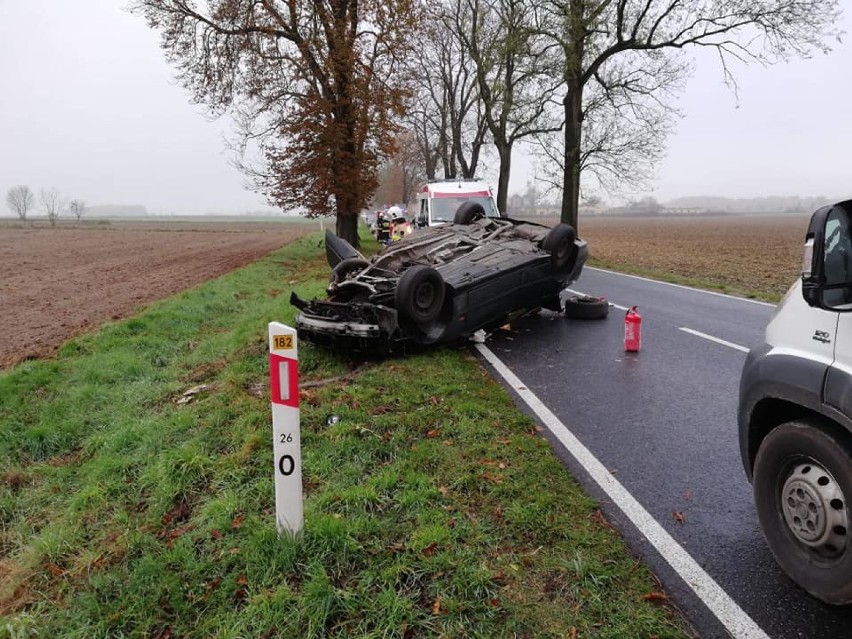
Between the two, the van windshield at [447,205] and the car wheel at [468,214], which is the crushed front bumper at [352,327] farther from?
the van windshield at [447,205]

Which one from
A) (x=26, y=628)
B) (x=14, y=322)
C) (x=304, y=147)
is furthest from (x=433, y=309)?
(x=304, y=147)

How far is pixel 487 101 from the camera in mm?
25297

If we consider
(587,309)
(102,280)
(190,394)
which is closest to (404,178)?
(102,280)

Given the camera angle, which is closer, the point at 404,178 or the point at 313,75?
the point at 313,75

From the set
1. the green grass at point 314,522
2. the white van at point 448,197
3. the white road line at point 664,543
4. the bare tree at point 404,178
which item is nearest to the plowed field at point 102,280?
the green grass at point 314,522

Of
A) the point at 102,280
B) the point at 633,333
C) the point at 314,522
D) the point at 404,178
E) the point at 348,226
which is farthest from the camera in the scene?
the point at 404,178

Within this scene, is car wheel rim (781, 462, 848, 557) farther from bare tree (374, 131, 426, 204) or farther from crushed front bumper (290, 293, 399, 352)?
bare tree (374, 131, 426, 204)

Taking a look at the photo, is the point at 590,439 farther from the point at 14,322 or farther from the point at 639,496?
the point at 14,322

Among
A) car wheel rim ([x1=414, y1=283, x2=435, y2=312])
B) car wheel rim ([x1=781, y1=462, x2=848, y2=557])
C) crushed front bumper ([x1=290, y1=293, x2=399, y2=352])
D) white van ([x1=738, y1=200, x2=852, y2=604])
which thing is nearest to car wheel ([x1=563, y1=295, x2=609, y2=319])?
car wheel rim ([x1=414, y1=283, x2=435, y2=312])

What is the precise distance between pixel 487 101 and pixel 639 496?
80.3ft

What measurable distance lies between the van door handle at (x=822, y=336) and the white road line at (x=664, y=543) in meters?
1.25

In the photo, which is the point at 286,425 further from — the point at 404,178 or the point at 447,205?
the point at 404,178

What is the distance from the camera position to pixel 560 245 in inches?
312

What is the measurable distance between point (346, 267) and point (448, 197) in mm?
9243
